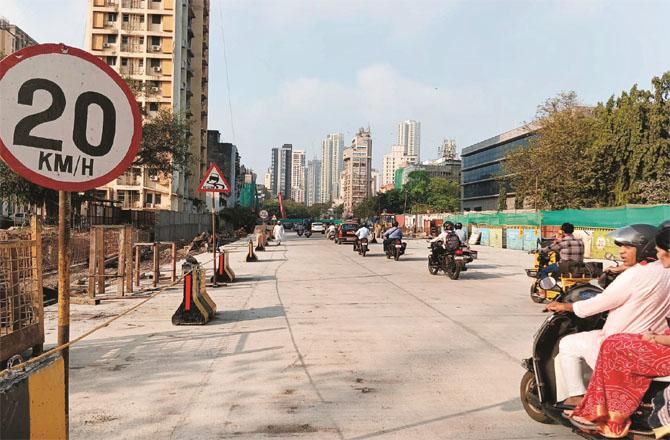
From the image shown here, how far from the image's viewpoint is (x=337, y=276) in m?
15.4

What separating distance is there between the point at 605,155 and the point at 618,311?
3640 centimetres

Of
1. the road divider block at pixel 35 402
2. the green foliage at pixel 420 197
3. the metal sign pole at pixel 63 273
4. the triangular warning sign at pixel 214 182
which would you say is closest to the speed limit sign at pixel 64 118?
the metal sign pole at pixel 63 273

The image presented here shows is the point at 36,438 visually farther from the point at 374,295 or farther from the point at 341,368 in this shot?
the point at 374,295

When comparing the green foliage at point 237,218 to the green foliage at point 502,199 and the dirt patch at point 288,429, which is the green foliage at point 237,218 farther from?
the dirt patch at point 288,429

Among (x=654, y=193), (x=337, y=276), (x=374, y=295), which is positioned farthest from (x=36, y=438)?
(x=654, y=193)

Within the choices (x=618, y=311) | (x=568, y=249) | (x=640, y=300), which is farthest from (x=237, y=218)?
(x=640, y=300)

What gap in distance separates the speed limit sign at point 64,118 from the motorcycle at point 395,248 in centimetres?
1886

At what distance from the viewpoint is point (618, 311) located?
3.61 meters

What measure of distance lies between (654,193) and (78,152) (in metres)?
36.5

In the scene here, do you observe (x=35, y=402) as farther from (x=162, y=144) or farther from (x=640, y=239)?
(x=162, y=144)

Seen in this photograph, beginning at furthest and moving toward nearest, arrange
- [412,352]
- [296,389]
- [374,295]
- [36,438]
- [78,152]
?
[374,295], [412,352], [296,389], [78,152], [36,438]

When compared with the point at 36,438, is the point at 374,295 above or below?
below

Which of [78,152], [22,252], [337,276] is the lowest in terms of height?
[337,276]

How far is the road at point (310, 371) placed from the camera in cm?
410
